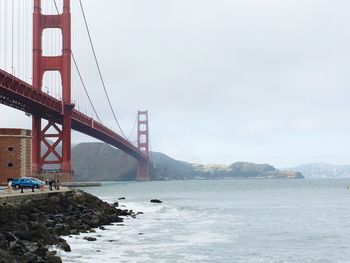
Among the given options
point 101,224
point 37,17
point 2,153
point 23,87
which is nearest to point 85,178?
point 37,17

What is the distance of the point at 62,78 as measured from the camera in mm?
75688

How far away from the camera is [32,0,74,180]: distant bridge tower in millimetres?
72250

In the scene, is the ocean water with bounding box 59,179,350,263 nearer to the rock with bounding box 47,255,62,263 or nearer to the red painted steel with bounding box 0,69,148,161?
the rock with bounding box 47,255,62,263

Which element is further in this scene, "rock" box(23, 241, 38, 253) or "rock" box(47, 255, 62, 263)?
"rock" box(23, 241, 38, 253)

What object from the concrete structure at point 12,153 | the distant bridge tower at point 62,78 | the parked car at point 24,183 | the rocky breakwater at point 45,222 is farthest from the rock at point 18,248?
the distant bridge tower at point 62,78

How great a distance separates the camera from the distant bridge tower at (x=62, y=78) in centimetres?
7225

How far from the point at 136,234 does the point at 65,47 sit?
177ft

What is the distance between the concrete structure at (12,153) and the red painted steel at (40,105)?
26.4ft

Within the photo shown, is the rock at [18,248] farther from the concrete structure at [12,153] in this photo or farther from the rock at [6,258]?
the concrete structure at [12,153]

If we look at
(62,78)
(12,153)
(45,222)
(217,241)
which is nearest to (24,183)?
(12,153)

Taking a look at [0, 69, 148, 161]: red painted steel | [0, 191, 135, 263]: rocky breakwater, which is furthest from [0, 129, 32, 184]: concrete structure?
[0, 191, 135, 263]: rocky breakwater

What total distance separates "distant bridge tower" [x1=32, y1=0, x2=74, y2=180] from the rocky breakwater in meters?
37.8

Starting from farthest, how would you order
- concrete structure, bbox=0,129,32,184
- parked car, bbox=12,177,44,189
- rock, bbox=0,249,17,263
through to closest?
concrete structure, bbox=0,129,32,184 < parked car, bbox=12,177,44,189 < rock, bbox=0,249,17,263

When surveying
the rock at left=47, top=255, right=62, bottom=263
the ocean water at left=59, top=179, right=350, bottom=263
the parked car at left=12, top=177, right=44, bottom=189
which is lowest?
the ocean water at left=59, top=179, right=350, bottom=263
